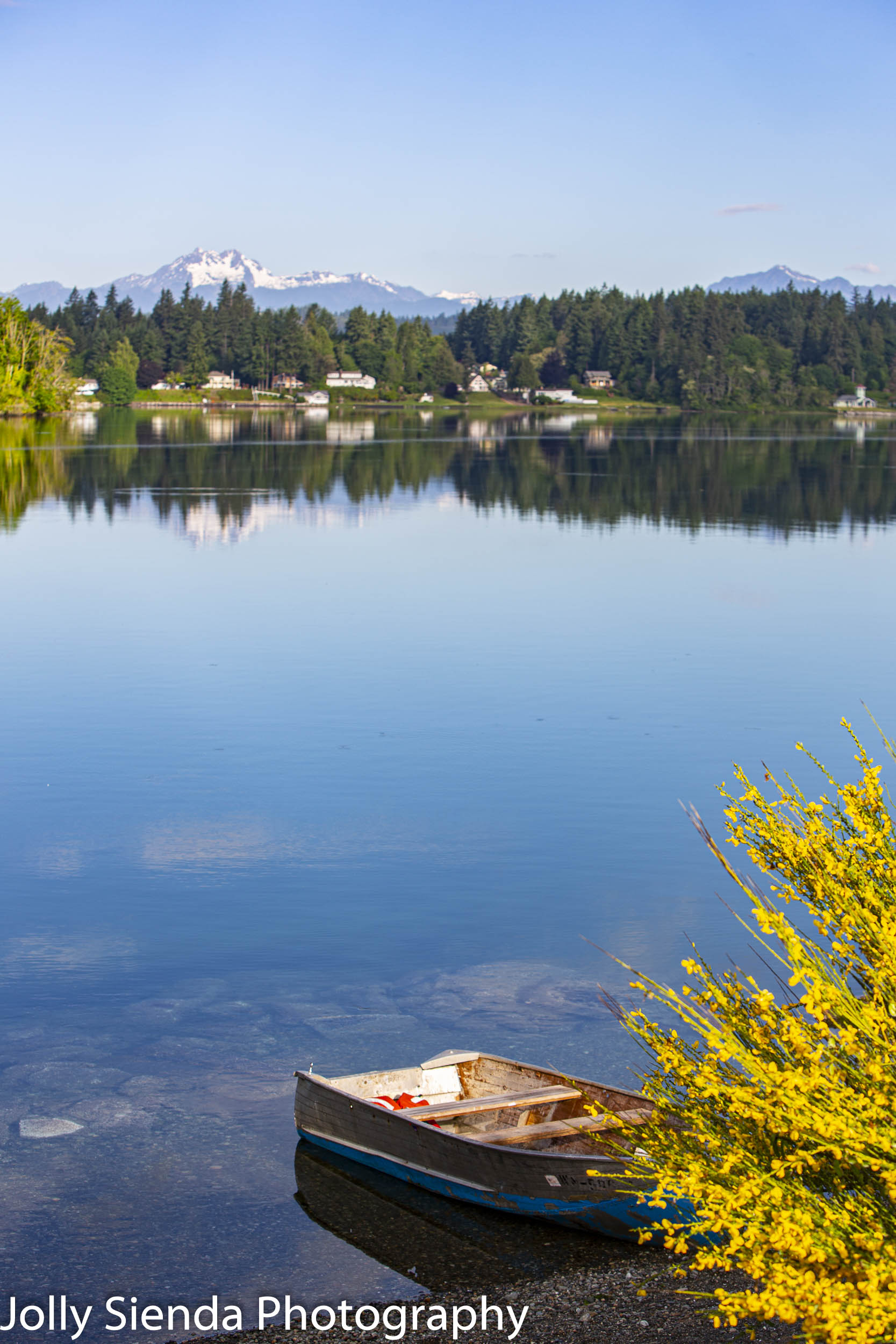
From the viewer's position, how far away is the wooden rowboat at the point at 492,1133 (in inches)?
342

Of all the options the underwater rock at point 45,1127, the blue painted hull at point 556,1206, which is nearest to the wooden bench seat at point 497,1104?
the blue painted hull at point 556,1206

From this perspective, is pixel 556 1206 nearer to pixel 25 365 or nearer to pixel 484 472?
pixel 484 472

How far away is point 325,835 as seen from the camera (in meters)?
16.6

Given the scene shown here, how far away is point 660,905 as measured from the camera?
14.7m

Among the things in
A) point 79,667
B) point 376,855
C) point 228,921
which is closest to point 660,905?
point 376,855

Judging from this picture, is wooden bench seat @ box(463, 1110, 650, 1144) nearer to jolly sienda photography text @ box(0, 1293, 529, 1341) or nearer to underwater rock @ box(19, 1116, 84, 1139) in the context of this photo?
jolly sienda photography text @ box(0, 1293, 529, 1341)

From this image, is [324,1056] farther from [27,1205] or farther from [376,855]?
[376,855]

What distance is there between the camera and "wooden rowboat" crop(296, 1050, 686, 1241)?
8.70 metres

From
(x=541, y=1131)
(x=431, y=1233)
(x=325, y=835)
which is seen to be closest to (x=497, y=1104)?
(x=541, y=1131)

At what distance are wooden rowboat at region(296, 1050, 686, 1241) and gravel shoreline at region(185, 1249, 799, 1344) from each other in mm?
390

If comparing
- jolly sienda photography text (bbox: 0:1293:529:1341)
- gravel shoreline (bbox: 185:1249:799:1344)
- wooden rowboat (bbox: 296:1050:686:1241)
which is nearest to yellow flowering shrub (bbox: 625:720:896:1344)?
gravel shoreline (bbox: 185:1249:799:1344)

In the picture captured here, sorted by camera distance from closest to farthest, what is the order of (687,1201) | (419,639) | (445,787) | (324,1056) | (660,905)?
(687,1201) < (324,1056) < (660,905) < (445,787) < (419,639)

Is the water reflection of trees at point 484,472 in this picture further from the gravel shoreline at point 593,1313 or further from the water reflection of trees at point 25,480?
the gravel shoreline at point 593,1313

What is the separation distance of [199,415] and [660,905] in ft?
580
